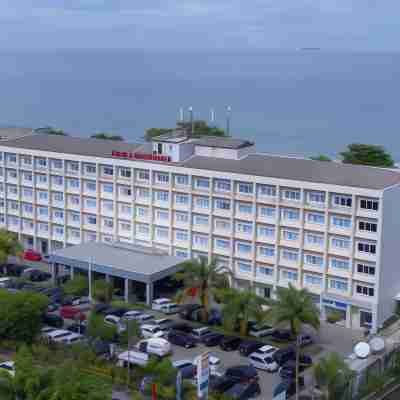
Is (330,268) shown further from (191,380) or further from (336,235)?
(191,380)

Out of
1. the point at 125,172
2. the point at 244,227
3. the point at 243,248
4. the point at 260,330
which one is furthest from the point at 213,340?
the point at 125,172

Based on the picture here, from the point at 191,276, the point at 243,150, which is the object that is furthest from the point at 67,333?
the point at 243,150

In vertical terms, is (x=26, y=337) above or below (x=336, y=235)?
below

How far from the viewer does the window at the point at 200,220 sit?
50241mm

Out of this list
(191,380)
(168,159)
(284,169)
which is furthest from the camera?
(168,159)

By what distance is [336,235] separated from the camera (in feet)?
147

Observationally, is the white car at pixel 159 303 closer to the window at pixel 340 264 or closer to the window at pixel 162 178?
the window at pixel 162 178

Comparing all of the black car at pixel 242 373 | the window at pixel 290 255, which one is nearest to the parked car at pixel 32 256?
the window at pixel 290 255

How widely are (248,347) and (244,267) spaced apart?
10.1 meters

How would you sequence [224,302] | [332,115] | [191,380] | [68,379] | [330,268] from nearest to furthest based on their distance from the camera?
[68,379], [191,380], [224,302], [330,268], [332,115]

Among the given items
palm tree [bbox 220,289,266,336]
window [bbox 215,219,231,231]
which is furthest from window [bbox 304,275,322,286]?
window [bbox 215,219,231,231]

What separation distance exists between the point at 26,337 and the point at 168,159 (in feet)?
60.2

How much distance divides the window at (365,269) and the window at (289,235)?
4.62 m

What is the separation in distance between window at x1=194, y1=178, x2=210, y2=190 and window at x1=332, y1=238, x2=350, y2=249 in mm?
9937
